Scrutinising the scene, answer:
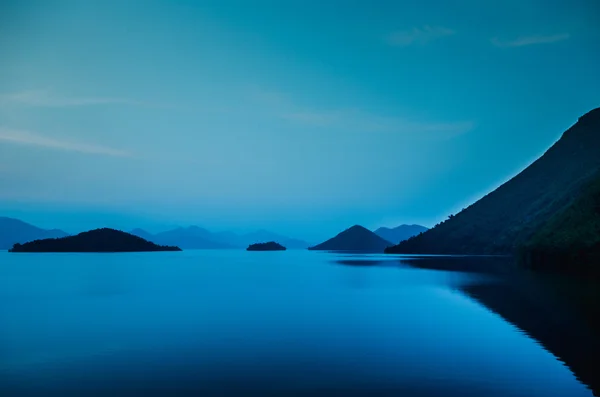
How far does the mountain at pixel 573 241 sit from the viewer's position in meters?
94.8

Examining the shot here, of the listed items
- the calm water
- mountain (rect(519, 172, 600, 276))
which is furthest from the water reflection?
mountain (rect(519, 172, 600, 276))

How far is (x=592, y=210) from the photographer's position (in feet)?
338

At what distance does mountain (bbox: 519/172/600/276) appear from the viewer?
311ft

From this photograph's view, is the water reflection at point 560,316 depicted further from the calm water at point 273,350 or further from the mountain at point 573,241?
the mountain at point 573,241

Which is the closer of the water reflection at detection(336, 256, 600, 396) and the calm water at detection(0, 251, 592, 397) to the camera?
the calm water at detection(0, 251, 592, 397)

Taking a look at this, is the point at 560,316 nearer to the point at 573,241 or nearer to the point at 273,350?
the point at 273,350

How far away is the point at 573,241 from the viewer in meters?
100

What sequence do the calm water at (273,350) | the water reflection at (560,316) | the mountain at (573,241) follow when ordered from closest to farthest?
the calm water at (273,350) → the water reflection at (560,316) → the mountain at (573,241)

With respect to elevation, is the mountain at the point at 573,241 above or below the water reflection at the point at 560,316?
above

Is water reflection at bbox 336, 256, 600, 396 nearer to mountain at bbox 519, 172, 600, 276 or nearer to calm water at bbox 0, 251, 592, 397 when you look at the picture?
calm water at bbox 0, 251, 592, 397

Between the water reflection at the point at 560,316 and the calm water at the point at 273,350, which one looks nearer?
the calm water at the point at 273,350

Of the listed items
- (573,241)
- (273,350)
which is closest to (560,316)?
(273,350)

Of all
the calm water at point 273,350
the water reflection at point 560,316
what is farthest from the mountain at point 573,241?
the calm water at point 273,350

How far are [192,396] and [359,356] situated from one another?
9970 mm
